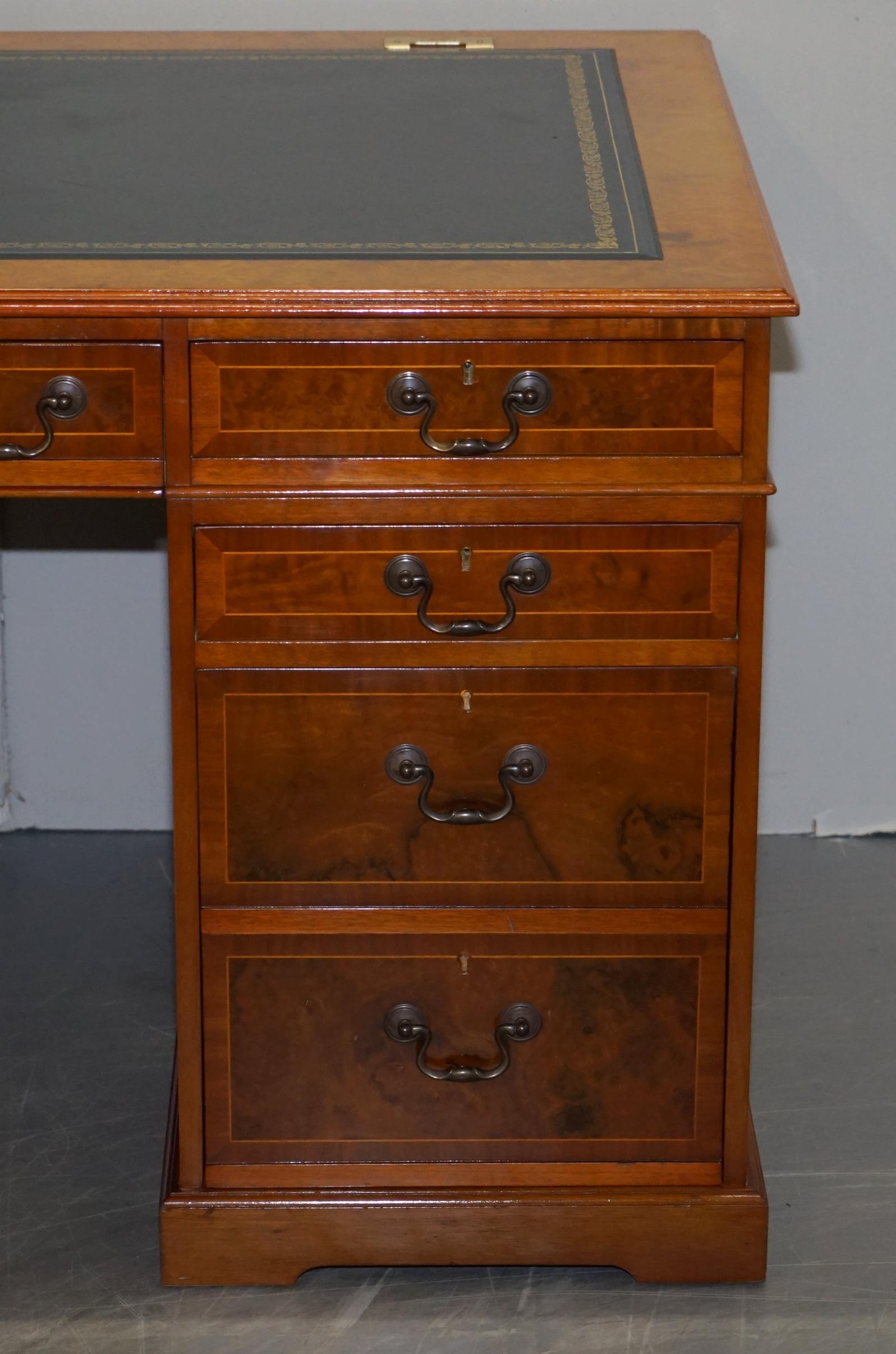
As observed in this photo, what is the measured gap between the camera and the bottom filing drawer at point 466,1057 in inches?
78.4

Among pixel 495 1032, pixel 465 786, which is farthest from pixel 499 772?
pixel 495 1032

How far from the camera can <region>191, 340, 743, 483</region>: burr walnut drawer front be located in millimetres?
1793

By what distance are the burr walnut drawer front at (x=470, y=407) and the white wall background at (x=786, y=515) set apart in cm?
113

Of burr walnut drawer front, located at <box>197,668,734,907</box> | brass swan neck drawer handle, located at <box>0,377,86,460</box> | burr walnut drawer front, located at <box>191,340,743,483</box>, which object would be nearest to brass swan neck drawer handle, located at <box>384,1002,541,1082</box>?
burr walnut drawer front, located at <box>197,668,734,907</box>

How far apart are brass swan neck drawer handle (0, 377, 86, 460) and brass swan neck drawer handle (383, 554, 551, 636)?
1.13ft

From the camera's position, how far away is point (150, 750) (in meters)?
3.09

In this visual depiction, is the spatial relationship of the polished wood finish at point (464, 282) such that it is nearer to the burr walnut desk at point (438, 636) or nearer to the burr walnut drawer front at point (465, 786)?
the burr walnut desk at point (438, 636)

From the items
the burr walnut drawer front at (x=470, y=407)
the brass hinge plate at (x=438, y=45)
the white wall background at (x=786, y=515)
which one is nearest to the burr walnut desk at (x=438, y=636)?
the burr walnut drawer front at (x=470, y=407)

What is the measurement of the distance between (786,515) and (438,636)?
1223mm

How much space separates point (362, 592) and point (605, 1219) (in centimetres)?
75

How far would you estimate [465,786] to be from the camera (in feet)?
6.37

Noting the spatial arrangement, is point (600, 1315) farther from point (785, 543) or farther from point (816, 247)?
point (816, 247)

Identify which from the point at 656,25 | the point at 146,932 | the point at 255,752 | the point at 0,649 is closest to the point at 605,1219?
the point at 255,752

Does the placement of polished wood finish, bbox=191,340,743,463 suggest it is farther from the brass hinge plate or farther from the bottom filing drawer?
the brass hinge plate
